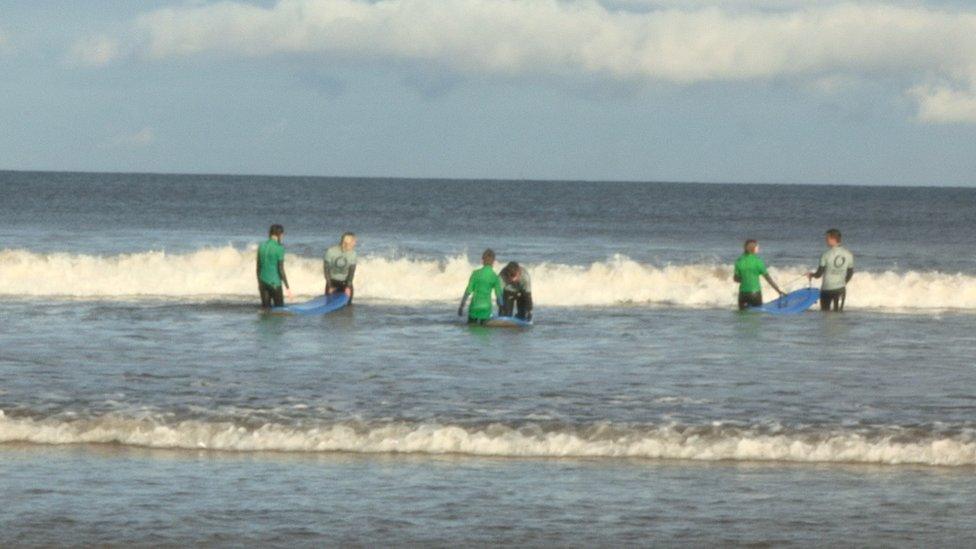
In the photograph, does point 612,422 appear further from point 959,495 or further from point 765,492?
point 959,495

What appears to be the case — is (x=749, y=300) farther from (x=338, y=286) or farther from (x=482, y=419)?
(x=482, y=419)

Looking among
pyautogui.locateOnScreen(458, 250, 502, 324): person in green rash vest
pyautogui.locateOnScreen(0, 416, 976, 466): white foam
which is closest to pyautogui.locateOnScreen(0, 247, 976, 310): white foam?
pyautogui.locateOnScreen(458, 250, 502, 324): person in green rash vest

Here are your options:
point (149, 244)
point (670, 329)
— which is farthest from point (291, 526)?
point (149, 244)

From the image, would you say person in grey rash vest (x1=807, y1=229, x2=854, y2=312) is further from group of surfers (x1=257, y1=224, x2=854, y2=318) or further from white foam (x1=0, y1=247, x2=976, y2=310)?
white foam (x1=0, y1=247, x2=976, y2=310)

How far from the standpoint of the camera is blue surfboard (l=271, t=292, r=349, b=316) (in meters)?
24.3

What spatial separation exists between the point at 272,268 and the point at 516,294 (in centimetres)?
452

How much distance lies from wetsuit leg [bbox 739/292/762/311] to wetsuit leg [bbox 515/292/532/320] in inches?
199

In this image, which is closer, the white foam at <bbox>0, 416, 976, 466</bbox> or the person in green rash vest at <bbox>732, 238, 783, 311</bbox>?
the white foam at <bbox>0, 416, 976, 466</bbox>

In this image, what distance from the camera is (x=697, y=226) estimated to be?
7762 centimetres

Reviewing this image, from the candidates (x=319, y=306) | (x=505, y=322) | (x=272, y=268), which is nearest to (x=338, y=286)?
(x=319, y=306)

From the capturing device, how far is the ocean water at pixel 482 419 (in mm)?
10172

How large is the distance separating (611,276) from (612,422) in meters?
20.2

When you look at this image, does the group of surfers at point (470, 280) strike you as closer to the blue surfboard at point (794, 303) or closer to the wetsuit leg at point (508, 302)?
the wetsuit leg at point (508, 302)

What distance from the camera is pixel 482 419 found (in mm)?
13789
